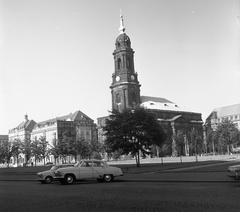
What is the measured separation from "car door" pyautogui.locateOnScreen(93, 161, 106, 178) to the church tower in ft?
294

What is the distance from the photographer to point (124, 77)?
115500 mm

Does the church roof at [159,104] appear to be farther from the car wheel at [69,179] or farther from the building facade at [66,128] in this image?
the car wheel at [69,179]

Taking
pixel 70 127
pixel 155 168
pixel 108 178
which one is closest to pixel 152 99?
pixel 70 127

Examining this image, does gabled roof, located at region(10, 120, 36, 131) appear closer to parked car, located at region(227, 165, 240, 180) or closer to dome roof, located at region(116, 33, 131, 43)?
dome roof, located at region(116, 33, 131, 43)

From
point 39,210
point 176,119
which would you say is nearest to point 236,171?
point 39,210

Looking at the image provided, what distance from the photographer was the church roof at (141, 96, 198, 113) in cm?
13138

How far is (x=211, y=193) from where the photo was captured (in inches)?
581

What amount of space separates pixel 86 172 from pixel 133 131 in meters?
23.2

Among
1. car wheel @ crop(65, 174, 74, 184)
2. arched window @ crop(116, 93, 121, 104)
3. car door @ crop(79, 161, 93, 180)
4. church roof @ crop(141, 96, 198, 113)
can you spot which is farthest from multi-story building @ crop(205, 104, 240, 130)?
car wheel @ crop(65, 174, 74, 184)

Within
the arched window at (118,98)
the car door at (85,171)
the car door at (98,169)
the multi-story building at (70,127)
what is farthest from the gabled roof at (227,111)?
the car door at (85,171)

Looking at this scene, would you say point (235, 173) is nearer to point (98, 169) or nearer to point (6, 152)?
point (98, 169)

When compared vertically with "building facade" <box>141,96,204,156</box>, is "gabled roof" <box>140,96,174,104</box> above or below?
above

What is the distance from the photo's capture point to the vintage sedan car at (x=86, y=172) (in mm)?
23641

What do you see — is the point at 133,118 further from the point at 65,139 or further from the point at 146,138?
the point at 65,139
